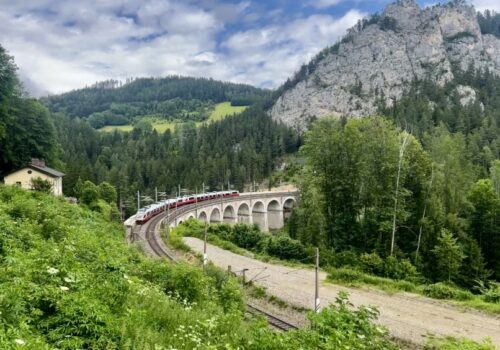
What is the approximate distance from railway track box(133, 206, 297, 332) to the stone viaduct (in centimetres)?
204

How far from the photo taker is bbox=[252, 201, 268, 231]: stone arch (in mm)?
85875

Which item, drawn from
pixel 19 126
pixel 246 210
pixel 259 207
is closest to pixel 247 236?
pixel 19 126

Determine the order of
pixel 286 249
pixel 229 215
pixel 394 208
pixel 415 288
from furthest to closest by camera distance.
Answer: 1. pixel 229 215
2. pixel 286 249
3. pixel 394 208
4. pixel 415 288

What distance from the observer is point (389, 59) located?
176m

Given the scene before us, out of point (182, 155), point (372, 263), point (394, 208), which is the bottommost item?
point (372, 263)

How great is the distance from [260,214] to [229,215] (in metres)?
10.6

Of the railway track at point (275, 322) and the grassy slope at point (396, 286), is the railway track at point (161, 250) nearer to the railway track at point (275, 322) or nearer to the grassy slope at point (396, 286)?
the railway track at point (275, 322)

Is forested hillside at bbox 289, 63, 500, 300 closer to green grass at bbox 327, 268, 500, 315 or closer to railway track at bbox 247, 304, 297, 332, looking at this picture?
green grass at bbox 327, 268, 500, 315

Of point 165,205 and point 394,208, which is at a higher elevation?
point 394,208

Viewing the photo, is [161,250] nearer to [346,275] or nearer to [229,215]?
[346,275]

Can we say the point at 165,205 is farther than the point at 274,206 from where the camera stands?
No

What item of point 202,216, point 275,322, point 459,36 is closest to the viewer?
point 275,322

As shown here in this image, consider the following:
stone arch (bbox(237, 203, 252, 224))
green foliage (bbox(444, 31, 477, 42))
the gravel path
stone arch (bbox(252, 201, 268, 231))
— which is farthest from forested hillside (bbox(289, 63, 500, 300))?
green foliage (bbox(444, 31, 477, 42))

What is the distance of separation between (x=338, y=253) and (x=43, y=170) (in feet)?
111
